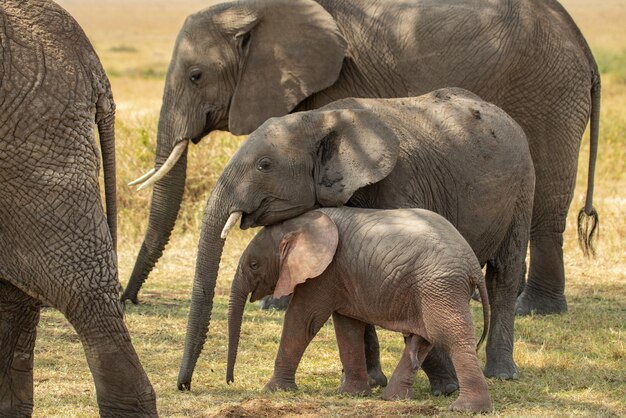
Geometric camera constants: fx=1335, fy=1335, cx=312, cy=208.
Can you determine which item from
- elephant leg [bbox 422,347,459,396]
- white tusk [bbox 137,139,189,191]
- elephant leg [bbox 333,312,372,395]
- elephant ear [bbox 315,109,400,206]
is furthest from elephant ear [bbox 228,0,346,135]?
elephant leg [bbox 422,347,459,396]

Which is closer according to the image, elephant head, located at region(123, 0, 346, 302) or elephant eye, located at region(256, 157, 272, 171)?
elephant eye, located at region(256, 157, 272, 171)

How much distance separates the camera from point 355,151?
6332mm

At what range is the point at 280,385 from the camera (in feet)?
20.5

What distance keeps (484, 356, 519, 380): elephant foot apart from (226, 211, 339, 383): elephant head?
4.10ft

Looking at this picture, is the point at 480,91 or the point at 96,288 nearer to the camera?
the point at 96,288

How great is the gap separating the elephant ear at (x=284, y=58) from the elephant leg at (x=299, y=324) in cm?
244

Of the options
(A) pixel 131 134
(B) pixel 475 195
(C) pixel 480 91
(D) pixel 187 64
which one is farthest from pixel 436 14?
(A) pixel 131 134

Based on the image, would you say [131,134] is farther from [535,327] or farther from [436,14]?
[535,327]

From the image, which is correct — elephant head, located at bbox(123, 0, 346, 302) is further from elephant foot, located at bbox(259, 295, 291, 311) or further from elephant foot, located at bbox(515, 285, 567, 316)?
elephant foot, located at bbox(515, 285, 567, 316)

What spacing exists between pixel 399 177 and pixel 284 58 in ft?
7.42

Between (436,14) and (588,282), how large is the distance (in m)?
2.54

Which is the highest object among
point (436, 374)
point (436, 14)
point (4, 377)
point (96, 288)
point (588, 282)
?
point (436, 14)

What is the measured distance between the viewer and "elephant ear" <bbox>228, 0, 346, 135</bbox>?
8430 mm

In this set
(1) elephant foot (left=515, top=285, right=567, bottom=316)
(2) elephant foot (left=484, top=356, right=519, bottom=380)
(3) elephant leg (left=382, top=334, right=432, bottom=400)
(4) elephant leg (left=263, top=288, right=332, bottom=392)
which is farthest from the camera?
(1) elephant foot (left=515, top=285, right=567, bottom=316)
